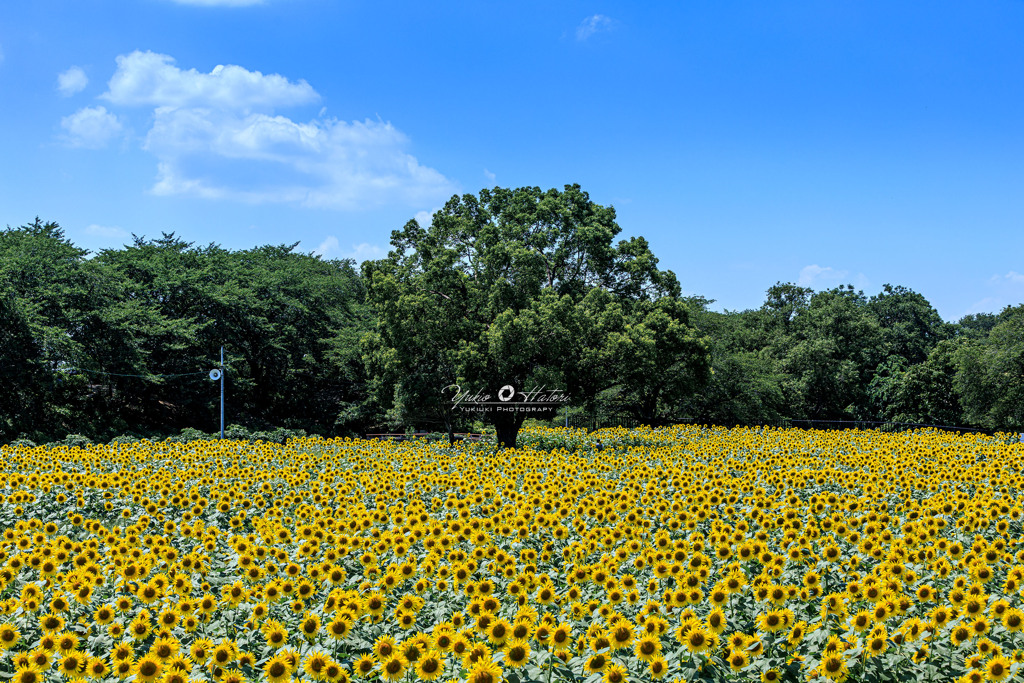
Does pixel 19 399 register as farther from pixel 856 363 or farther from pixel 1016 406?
pixel 856 363

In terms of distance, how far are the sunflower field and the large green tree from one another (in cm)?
943

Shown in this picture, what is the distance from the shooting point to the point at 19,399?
26.1m

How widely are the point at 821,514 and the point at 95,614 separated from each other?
622cm

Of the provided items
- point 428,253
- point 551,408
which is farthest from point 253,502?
point 428,253

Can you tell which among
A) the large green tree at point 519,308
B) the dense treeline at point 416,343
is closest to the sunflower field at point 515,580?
the large green tree at point 519,308

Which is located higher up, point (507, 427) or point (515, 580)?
point (507, 427)

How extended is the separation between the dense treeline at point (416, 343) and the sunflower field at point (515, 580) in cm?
1047

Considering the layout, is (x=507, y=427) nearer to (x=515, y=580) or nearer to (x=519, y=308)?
(x=519, y=308)

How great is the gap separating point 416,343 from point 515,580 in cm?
1508

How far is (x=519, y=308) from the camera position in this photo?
787 inches

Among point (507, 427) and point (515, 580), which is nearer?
point (515, 580)

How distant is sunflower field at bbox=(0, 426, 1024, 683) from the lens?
412 cm

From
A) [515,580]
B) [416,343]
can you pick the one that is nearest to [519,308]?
[416,343]

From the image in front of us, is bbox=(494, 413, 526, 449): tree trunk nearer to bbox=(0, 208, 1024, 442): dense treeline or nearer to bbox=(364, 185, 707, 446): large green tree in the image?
bbox=(364, 185, 707, 446): large green tree
